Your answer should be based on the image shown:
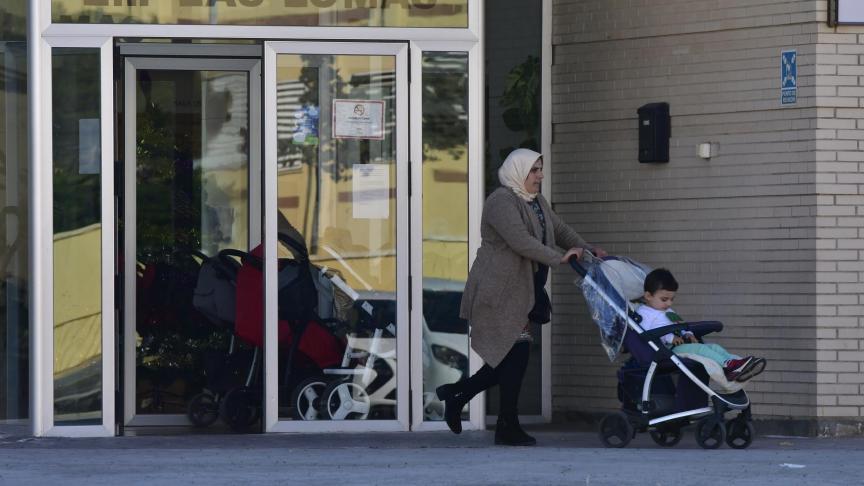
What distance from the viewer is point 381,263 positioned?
10.5m

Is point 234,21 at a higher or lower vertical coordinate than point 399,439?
higher

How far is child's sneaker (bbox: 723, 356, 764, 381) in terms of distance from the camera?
8.92m

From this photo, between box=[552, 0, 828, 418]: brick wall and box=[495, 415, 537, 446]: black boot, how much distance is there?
1.64m

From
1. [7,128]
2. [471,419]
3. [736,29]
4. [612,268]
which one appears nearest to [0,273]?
[7,128]

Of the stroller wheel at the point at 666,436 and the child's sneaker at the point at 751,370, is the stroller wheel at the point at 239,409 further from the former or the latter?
the child's sneaker at the point at 751,370

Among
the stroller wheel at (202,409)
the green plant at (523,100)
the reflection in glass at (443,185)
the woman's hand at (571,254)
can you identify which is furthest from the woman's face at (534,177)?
the stroller wheel at (202,409)

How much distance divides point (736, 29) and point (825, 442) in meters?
2.62

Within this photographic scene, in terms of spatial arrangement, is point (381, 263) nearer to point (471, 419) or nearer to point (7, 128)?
point (471, 419)

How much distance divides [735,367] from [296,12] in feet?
11.7

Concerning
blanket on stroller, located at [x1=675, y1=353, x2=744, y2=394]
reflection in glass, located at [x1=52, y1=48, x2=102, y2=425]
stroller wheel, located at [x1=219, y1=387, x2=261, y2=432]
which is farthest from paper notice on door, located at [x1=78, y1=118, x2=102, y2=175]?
blanket on stroller, located at [x1=675, y1=353, x2=744, y2=394]

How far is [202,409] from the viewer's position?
37.6 feet

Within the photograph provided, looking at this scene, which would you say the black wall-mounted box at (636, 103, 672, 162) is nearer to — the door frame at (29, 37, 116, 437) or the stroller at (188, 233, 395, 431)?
the stroller at (188, 233, 395, 431)

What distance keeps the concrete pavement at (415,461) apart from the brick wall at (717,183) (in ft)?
2.52

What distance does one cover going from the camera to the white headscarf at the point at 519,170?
945 cm
